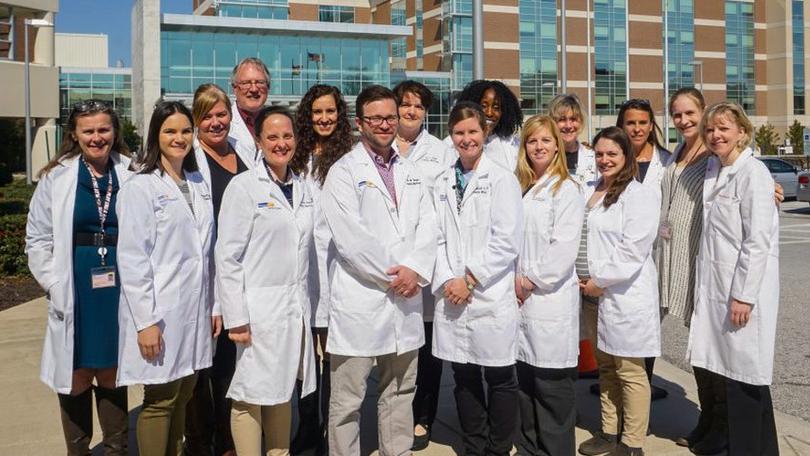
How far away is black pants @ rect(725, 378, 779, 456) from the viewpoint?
4684mm

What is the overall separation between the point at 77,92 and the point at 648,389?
61.3 metres

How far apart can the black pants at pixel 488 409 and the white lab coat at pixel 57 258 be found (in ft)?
7.79

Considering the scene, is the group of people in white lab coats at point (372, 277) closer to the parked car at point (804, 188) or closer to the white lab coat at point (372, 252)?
the white lab coat at point (372, 252)

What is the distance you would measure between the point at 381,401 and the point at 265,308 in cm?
97

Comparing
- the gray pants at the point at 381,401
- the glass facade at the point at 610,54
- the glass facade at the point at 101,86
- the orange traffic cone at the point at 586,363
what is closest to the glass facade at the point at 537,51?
the glass facade at the point at 610,54

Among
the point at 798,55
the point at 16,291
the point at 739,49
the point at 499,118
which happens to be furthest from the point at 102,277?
the point at 798,55

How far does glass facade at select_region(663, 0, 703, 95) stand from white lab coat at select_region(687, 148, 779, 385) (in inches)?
3092

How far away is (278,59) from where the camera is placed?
59.6m

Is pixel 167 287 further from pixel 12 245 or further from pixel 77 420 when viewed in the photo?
pixel 12 245

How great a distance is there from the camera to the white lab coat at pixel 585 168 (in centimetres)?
584

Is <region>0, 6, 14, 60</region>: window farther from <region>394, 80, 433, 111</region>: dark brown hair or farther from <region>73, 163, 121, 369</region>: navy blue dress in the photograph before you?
<region>73, 163, 121, 369</region>: navy blue dress

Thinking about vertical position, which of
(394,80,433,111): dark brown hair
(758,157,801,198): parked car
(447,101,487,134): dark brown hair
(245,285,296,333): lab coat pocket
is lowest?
(245,285,296,333): lab coat pocket

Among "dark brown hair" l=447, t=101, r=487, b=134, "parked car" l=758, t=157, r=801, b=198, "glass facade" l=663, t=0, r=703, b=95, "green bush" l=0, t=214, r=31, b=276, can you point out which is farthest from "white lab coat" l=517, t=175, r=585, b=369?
"glass facade" l=663, t=0, r=703, b=95

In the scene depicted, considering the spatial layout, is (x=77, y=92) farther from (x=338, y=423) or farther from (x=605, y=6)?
(x=338, y=423)
